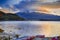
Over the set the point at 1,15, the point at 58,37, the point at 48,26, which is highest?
the point at 1,15

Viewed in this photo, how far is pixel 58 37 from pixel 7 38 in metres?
0.47

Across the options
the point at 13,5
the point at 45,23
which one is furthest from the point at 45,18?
the point at 13,5

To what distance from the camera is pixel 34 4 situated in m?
1.06

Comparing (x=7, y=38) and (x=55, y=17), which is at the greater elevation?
(x=55, y=17)

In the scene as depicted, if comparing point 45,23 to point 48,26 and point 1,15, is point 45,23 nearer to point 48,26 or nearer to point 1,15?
point 48,26

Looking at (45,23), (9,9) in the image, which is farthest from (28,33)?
(9,9)

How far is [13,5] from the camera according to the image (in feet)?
3.50

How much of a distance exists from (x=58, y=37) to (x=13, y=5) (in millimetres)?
509

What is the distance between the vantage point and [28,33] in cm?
105

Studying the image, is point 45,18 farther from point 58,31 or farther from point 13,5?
point 13,5

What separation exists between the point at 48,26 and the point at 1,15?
443mm

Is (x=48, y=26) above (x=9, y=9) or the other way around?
the other way around

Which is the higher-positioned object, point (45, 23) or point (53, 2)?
point (53, 2)

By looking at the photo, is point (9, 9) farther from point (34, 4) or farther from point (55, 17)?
point (55, 17)
